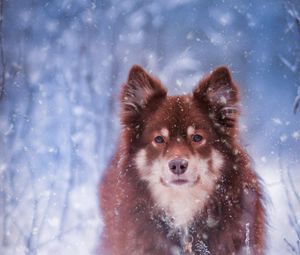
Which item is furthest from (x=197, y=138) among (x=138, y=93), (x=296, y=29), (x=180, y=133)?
(x=296, y=29)

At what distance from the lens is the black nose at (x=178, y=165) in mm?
1704

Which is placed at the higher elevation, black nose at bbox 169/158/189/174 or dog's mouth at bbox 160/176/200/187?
black nose at bbox 169/158/189/174

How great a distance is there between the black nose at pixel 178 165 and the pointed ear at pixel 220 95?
0.80 feet

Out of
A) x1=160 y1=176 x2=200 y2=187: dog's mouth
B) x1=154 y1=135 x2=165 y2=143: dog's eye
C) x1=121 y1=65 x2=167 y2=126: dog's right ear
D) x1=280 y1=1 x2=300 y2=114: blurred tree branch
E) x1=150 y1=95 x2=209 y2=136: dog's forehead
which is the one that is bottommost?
x1=160 y1=176 x2=200 y2=187: dog's mouth

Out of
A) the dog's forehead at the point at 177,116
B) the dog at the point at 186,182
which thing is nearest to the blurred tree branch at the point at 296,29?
the dog at the point at 186,182

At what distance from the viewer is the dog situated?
179 centimetres

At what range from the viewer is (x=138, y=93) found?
1.89 m

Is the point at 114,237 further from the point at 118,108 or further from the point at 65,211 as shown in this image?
the point at 118,108

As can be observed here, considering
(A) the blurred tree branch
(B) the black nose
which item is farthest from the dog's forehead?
(A) the blurred tree branch

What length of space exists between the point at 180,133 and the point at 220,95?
22 cm

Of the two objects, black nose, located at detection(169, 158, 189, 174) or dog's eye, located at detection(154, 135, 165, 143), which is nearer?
black nose, located at detection(169, 158, 189, 174)

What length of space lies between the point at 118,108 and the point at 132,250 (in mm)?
582

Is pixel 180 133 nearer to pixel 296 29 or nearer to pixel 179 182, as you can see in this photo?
pixel 179 182

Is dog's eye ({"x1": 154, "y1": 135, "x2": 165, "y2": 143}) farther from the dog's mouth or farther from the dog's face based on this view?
the dog's mouth
